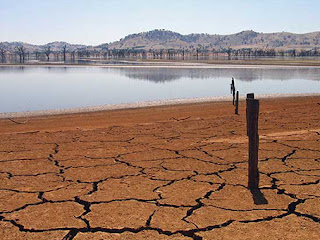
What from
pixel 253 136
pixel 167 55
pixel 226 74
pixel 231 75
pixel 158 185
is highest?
pixel 167 55

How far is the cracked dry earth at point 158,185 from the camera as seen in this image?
3.96 m

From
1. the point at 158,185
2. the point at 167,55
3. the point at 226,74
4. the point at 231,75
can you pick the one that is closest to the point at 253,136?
the point at 158,185

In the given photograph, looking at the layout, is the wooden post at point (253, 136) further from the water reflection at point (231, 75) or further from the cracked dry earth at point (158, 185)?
the water reflection at point (231, 75)

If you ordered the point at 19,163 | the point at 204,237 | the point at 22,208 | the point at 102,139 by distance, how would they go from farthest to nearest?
the point at 102,139, the point at 19,163, the point at 22,208, the point at 204,237

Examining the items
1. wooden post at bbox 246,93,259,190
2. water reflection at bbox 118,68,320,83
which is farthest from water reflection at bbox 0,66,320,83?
wooden post at bbox 246,93,259,190

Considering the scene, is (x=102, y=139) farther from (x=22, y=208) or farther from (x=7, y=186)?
(x=22, y=208)

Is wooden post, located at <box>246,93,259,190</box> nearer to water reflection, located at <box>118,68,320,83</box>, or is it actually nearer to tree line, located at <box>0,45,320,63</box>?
water reflection, located at <box>118,68,320,83</box>

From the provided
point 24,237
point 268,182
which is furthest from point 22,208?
point 268,182

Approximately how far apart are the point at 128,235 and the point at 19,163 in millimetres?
3369

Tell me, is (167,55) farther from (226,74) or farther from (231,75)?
(231,75)

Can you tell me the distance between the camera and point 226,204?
15.0 ft

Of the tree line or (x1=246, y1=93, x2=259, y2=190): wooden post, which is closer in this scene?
(x1=246, y1=93, x2=259, y2=190): wooden post

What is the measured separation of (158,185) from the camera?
5.29 meters

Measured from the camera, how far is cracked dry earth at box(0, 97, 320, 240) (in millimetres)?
3963
